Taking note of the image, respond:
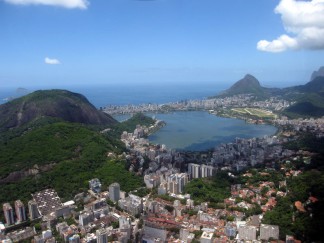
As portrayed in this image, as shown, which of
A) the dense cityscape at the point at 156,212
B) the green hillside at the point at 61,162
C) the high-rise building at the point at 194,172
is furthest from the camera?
the high-rise building at the point at 194,172

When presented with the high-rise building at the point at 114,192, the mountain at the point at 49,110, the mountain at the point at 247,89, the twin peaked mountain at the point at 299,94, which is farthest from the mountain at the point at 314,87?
the high-rise building at the point at 114,192

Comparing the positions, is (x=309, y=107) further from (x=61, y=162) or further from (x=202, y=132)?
(x=61, y=162)

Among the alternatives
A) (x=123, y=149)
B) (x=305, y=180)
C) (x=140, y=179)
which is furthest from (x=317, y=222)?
(x=123, y=149)

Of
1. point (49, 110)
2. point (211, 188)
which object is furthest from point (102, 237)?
point (49, 110)

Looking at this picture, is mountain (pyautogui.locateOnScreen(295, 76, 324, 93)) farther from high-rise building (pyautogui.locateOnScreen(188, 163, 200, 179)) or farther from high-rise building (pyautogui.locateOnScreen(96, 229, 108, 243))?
high-rise building (pyautogui.locateOnScreen(96, 229, 108, 243))

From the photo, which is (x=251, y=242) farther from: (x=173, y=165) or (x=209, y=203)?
(x=173, y=165)

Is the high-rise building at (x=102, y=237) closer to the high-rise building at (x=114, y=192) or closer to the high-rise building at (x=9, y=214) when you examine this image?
the high-rise building at (x=114, y=192)
